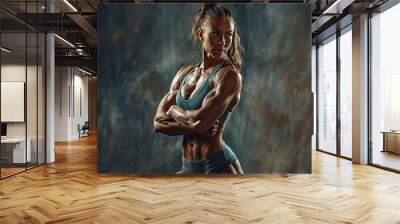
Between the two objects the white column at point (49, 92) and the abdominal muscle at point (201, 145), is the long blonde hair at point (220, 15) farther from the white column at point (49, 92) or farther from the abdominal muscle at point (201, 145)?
the white column at point (49, 92)

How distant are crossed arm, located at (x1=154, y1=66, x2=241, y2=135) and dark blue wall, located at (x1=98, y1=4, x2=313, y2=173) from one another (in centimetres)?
14

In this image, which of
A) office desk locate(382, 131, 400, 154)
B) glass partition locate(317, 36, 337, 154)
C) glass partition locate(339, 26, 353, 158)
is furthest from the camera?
glass partition locate(317, 36, 337, 154)

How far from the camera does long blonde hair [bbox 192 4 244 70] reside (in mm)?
6727

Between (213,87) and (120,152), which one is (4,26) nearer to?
(120,152)

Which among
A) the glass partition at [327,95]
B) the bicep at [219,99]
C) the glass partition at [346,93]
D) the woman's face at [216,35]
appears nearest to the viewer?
the bicep at [219,99]

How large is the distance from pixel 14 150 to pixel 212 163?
13.5 ft

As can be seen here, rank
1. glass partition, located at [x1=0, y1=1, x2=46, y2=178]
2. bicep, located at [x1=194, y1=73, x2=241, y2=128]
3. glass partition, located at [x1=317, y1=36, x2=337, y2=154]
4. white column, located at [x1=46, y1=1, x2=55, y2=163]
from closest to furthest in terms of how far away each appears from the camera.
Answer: bicep, located at [x1=194, y1=73, x2=241, y2=128] < glass partition, located at [x1=0, y1=1, x2=46, y2=178] < white column, located at [x1=46, y1=1, x2=55, y2=163] < glass partition, located at [x1=317, y1=36, x2=337, y2=154]

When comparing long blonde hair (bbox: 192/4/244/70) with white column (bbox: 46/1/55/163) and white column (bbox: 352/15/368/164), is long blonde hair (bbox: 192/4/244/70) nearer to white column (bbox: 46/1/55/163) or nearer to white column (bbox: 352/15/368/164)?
white column (bbox: 352/15/368/164)

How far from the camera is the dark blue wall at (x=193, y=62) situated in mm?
6773

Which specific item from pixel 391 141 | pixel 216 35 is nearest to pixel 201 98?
pixel 216 35

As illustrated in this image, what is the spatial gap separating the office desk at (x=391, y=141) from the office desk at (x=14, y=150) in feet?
24.8

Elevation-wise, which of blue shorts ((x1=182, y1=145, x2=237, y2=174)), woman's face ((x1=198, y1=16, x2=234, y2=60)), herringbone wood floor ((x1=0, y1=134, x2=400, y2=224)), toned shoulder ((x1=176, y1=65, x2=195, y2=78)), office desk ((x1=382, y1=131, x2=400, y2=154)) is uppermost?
woman's face ((x1=198, y1=16, x2=234, y2=60))

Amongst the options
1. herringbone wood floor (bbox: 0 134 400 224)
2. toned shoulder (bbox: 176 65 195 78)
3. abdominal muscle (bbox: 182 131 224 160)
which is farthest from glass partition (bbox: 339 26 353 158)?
toned shoulder (bbox: 176 65 195 78)

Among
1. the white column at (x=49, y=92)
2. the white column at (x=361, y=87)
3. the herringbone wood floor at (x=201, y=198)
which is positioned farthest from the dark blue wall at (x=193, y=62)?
the white column at (x=49, y=92)
